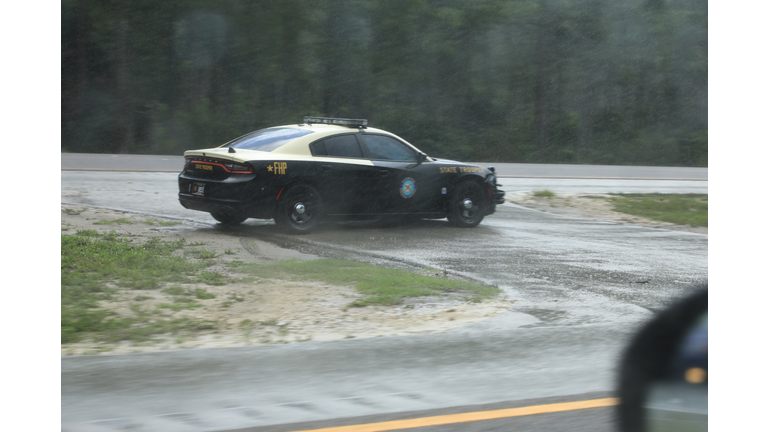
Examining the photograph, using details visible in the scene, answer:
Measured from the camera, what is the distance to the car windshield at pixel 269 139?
33.3ft

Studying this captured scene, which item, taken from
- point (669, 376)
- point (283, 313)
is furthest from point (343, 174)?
point (669, 376)

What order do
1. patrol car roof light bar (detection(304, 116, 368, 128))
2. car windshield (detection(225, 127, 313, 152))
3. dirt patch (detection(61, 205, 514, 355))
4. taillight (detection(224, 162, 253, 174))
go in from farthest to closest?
patrol car roof light bar (detection(304, 116, 368, 128)) < car windshield (detection(225, 127, 313, 152)) < taillight (detection(224, 162, 253, 174)) < dirt patch (detection(61, 205, 514, 355))

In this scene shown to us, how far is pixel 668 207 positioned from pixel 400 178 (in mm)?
8655

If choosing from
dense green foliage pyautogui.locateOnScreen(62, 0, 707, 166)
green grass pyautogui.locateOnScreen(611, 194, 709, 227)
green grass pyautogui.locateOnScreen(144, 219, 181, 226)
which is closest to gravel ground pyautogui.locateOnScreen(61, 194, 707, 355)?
green grass pyautogui.locateOnScreen(144, 219, 181, 226)

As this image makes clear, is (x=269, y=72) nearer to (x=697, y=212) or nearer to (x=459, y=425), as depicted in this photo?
(x=697, y=212)

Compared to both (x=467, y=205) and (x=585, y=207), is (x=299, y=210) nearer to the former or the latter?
(x=467, y=205)

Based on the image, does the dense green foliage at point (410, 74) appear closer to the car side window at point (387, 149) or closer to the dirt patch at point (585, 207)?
the dirt patch at point (585, 207)

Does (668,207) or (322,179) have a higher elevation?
(322,179)

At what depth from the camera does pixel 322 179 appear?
1021cm

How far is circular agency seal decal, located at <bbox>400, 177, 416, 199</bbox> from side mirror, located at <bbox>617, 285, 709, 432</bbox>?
8172mm

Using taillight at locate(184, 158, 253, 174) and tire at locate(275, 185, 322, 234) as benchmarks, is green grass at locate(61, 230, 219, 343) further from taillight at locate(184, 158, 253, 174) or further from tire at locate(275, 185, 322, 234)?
tire at locate(275, 185, 322, 234)

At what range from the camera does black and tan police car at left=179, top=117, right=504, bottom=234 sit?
9.70 meters

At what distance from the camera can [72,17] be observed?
93.1ft

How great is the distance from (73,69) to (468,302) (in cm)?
2637
